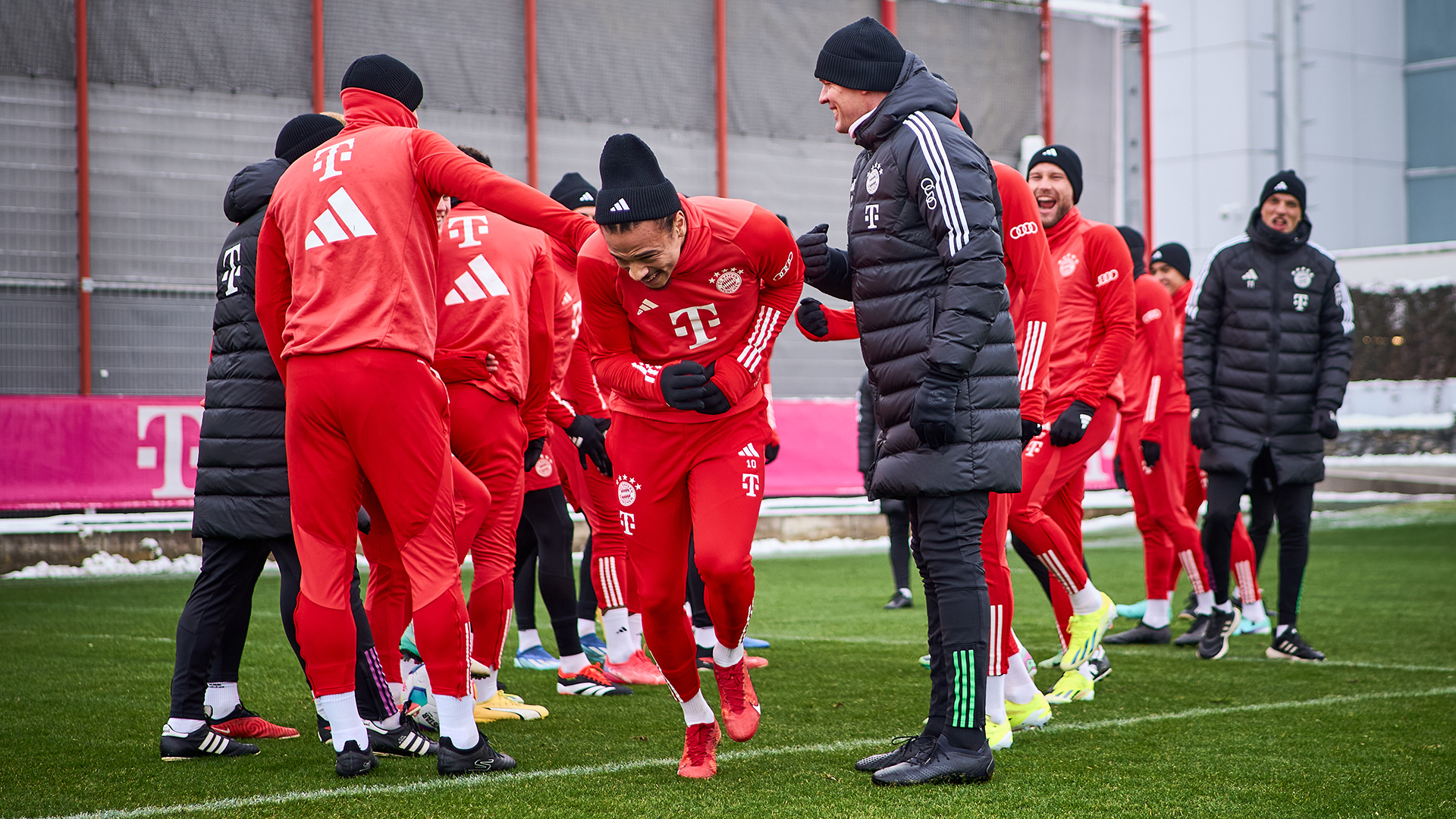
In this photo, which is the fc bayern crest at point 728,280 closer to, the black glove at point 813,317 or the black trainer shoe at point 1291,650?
the black glove at point 813,317

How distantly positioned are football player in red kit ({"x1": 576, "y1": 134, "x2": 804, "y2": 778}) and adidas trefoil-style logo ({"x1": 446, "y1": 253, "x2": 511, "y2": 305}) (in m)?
1.09

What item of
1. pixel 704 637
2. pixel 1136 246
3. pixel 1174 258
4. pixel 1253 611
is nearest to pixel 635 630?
pixel 704 637

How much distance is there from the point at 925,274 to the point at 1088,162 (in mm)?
15874

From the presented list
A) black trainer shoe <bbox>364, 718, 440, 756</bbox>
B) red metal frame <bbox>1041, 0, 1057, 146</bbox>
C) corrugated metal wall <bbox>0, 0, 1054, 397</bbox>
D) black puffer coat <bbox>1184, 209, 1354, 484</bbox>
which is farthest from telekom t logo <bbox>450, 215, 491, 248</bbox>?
red metal frame <bbox>1041, 0, 1057, 146</bbox>

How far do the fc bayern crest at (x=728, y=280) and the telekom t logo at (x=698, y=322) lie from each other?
0.20ft

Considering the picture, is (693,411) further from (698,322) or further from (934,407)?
(934,407)

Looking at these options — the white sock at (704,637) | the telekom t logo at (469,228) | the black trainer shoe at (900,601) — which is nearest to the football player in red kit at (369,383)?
the telekom t logo at (469,228)

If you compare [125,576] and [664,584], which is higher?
[664,584]

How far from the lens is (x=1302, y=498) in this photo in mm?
7117

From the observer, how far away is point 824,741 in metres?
4.81

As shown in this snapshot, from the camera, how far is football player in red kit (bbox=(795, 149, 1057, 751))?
15.3 ft

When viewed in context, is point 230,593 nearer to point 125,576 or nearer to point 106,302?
point 125,576

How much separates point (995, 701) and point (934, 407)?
1282 mm

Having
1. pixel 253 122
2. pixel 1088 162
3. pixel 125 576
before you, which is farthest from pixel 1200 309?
pixel 1088 162
